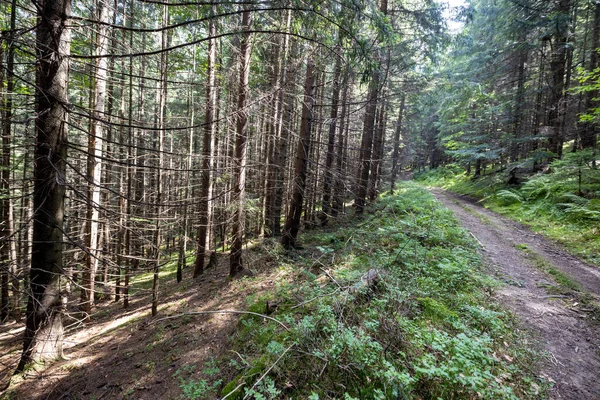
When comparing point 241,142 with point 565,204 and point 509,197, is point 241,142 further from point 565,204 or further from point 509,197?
point 509,197

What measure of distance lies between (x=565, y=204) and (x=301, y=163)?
10619 mm

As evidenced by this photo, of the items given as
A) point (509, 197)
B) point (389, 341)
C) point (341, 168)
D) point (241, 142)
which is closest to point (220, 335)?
point (389, 341)

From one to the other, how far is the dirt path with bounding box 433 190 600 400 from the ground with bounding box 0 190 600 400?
0.04ft

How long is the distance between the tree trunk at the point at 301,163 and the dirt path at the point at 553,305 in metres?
5.85

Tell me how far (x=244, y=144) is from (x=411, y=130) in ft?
79.0

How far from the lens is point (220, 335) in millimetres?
5820

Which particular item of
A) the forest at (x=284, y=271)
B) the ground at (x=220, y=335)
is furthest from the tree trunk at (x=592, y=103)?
the ground at (x=220, y=335)

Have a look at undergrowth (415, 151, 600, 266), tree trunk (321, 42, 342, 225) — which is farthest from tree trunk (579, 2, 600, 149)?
tree trunk (321, 42, 342, 225)

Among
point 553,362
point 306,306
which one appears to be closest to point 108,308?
point 306,306

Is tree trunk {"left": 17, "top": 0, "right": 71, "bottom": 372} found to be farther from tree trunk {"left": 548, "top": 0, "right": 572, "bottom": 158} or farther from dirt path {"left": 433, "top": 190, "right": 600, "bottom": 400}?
tree trunk {"left": 548, "top": 0, "right": 572, "bottom": 158}

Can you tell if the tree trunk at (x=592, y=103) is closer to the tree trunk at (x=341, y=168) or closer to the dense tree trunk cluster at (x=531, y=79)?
the dense tree trunk cluster at (x=531, y=79)

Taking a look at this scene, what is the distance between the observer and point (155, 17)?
962cm

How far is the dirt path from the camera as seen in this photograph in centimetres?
346

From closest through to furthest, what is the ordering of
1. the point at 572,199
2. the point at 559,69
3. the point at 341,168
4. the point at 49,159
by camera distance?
1. the point at 49,159
2. the point at 341,168
3. the point at 572,199
4. the point at 559,69
